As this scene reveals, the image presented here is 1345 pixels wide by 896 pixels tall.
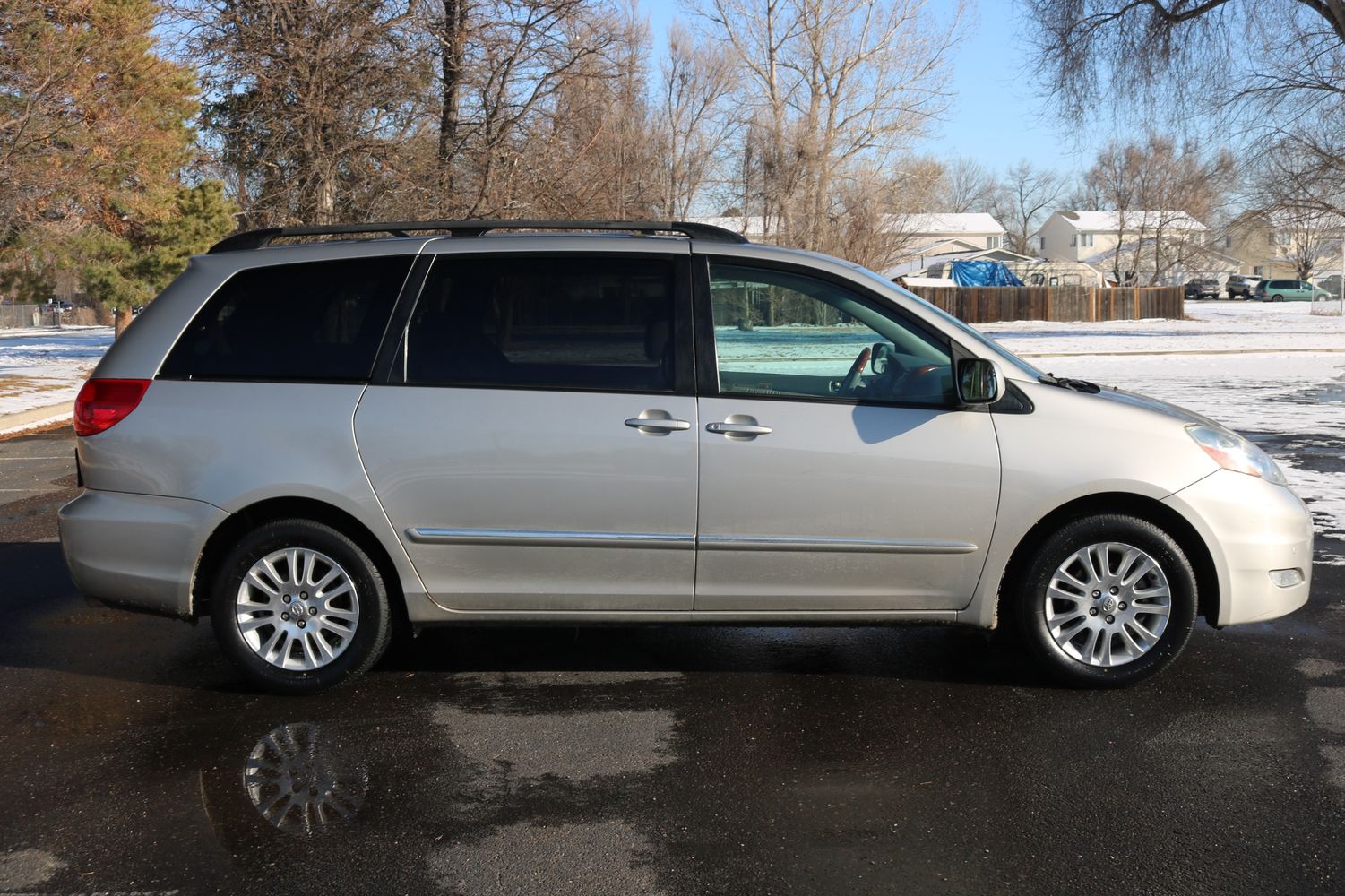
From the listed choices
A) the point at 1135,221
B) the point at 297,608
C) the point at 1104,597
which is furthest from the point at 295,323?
the point at 1135,221

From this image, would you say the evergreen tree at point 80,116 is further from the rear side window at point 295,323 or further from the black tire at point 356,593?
the black tire at point 356,593

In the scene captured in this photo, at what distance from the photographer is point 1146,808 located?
12.4 feet

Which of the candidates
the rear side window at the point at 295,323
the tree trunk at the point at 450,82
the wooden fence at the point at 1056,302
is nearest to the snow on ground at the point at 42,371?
the tree trunk at the point at 450,82

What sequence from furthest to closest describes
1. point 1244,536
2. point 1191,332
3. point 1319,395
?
1. point 1191,332
2. point 1319,395
3. point 1244,536

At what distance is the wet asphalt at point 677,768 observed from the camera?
11.2 feet

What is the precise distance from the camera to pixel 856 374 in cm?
494

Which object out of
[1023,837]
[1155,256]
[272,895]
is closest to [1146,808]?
[1023,837]

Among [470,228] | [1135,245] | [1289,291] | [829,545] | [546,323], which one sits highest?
[1135,245]

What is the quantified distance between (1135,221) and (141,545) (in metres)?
91.4

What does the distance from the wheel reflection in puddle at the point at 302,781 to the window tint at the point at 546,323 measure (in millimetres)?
1465

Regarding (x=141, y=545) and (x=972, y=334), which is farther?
(x=972, y=334)

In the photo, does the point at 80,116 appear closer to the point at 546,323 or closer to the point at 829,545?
the point at 546,323

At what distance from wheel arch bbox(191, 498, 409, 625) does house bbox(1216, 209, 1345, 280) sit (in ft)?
104

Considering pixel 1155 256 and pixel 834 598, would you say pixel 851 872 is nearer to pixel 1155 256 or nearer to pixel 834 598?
pixel 834 598
